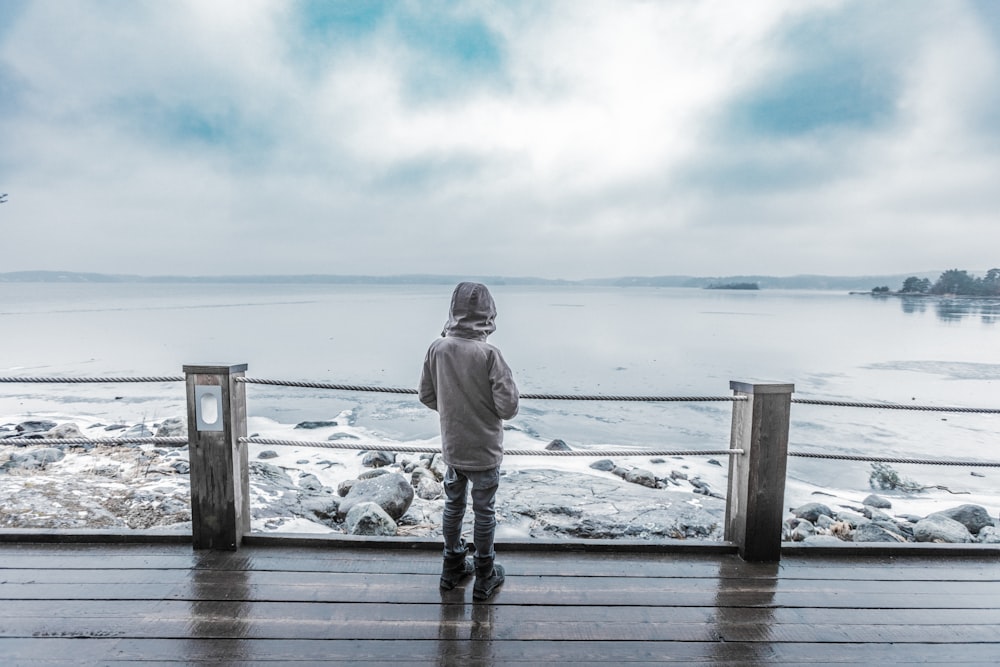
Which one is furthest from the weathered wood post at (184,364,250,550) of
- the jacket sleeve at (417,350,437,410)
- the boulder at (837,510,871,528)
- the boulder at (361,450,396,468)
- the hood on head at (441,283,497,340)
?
the boulder at (837,510,871,528)

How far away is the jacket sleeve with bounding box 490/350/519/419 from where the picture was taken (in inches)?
94.7

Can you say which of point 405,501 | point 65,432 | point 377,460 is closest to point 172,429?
point 65,432

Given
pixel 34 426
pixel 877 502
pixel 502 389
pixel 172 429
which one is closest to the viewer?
pixel 502 389

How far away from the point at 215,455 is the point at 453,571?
56.7 inches

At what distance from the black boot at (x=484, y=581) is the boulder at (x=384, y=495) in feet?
10.5

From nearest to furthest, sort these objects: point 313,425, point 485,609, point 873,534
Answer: point 485,609, point 873,534, point 313,425

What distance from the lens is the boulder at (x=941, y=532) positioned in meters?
5.68

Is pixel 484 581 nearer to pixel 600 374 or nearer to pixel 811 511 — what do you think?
pixel 811 511

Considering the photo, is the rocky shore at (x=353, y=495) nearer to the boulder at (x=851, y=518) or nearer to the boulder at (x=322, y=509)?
the boulder at (x=322, y=509)

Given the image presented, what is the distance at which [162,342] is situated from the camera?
28438 millimetres

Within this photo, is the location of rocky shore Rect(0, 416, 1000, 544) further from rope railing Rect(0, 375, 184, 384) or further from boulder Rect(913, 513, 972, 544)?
rope railing Rect(0, 375, 184, 384)

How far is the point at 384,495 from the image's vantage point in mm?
5891

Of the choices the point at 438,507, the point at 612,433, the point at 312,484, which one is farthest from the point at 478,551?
the point at 612,433

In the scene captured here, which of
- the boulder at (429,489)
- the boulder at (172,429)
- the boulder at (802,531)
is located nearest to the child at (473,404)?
the boulder at (429,489)
